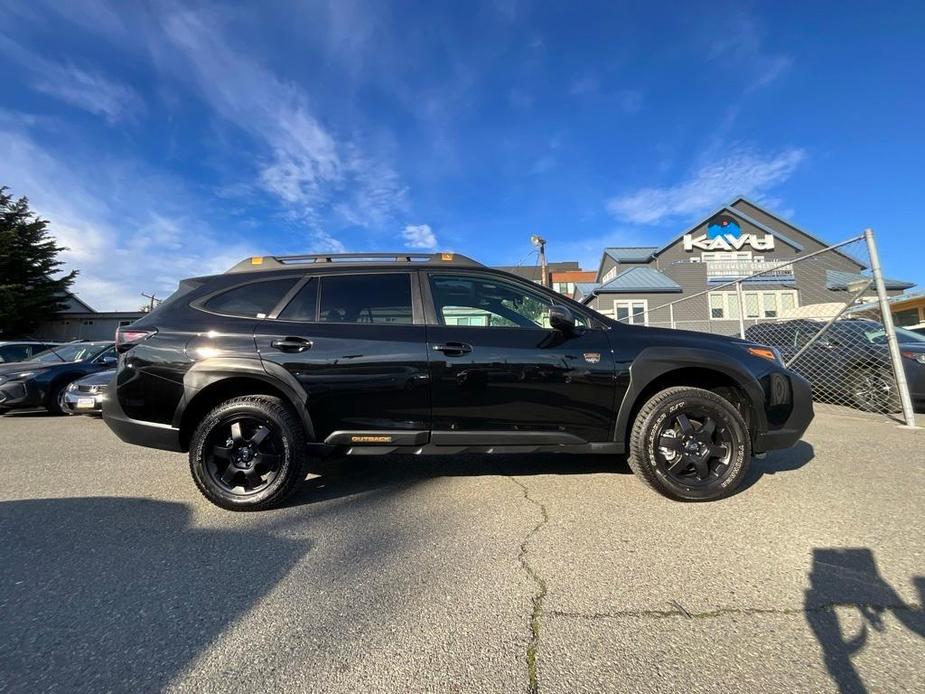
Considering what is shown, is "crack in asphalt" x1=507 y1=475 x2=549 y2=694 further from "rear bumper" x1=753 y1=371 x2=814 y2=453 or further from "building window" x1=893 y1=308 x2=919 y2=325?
"building window" x1=893 y1=308 x2=919 y2=325

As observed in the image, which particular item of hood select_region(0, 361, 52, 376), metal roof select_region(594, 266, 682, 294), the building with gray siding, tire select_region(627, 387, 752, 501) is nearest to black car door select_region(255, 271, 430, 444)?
tire select_region(627, 387, 752, 501)

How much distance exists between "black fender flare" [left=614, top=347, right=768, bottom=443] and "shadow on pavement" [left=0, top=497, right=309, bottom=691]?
232cm

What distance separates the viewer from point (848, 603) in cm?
199

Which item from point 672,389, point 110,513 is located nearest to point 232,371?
point 110,513

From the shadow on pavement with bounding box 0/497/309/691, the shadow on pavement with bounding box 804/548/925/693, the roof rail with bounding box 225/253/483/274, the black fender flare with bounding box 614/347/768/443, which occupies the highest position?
the roof rail with bounding box 225/253/483/274

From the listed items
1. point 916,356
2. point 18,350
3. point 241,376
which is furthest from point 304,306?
point 18,350

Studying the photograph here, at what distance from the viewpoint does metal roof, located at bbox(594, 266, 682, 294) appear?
21.7 metres

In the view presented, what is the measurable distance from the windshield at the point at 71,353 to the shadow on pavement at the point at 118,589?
7.48 metres

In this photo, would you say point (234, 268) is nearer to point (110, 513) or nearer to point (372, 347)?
point (372, 347)

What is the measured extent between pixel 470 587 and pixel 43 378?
31.9ft

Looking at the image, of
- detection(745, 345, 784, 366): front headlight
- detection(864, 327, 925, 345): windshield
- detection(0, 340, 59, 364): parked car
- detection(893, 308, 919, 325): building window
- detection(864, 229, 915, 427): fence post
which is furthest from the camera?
detection(893, 308, 919, 325): building window

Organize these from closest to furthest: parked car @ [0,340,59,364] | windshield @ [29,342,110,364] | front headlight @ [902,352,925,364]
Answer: front headlight @ [902,352,925,364] → windshield @ [29,342,110,364] → parked car @ [0,340,59,364]

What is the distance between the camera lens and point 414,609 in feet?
6.46

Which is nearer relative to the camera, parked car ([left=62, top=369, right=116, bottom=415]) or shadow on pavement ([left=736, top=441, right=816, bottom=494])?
shadow on pavement ([left=736, top=441, right=816, bottom=494])
